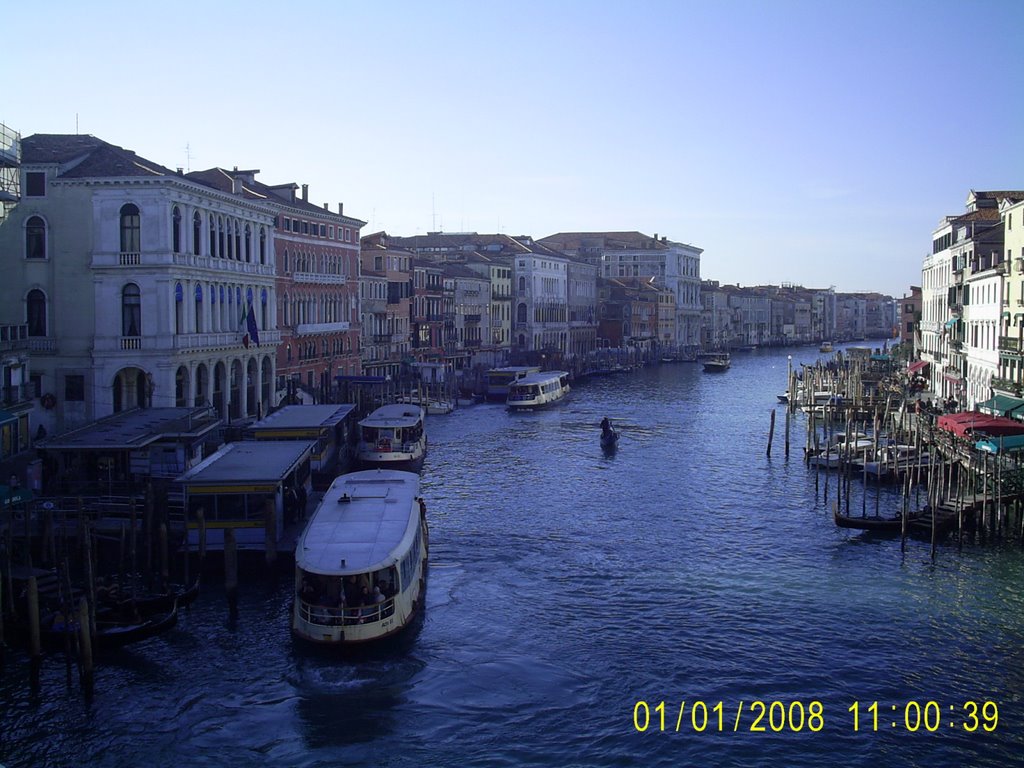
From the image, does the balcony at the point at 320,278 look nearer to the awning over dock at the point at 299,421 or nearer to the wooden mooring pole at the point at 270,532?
the awning over dock at the point at 299,421

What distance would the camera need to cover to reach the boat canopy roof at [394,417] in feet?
98.6

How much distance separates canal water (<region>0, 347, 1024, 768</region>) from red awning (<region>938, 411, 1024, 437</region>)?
156 inches

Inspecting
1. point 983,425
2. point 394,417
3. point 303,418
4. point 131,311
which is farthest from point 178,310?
point 983,425

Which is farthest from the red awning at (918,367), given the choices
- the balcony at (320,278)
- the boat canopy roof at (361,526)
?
the boat canopy roof at (361,526)

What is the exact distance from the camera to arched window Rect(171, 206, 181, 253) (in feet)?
87.8

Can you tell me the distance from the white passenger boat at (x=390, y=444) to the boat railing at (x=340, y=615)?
49.6 feet

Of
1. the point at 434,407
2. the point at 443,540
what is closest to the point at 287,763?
the point at 443,540

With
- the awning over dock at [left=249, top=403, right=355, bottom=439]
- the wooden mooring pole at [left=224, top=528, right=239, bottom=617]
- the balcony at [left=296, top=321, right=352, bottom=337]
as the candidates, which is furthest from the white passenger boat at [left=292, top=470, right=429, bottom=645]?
the balcony at [left=296, top=321, right=352, bottom=337]

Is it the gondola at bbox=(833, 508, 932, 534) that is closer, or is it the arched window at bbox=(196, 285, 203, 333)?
the gondola at bbox=(833, 508, 932, 534)

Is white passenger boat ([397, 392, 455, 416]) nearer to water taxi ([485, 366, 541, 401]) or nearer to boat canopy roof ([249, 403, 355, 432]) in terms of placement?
water taxi ([485, 366, 541, 401])

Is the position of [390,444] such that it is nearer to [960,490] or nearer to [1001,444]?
[960,490]

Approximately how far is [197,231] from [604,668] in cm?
1876

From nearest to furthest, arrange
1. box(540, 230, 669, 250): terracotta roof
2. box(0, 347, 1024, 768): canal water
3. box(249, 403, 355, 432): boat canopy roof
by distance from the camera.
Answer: box(0, 347, 1024, 768): canal water → box(249, 403, 355, 432): boat canopy roof → box(540, 230, 669, 250): terracotta roof

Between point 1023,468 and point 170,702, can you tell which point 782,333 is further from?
point 170,702
